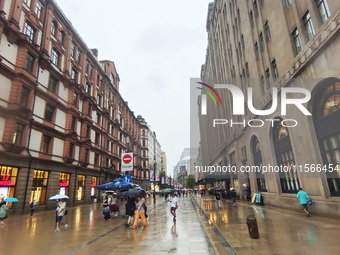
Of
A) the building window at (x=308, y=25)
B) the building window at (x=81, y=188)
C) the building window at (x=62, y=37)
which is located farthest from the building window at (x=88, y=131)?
the building window at (x=308, y=25)

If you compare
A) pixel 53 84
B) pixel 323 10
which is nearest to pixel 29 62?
pixel 53 84

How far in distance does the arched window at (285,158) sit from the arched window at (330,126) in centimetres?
389

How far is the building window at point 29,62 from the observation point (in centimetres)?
2261

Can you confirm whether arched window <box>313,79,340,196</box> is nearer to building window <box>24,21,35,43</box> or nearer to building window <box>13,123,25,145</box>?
building window <box>13,123,25,145</box>

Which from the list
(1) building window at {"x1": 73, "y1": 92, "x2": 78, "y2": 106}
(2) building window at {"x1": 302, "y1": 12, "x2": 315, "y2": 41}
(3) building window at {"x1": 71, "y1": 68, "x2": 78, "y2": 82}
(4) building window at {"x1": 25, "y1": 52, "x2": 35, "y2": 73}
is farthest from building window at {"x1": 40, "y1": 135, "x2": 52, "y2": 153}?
(2) building window at {"x1": 302, "y1": 12, "x2": 315, "y2": 41}

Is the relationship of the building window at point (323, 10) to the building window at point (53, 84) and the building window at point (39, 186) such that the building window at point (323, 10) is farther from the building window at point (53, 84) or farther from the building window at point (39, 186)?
the building window at point (39, 186)

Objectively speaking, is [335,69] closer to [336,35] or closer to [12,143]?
[336,35]

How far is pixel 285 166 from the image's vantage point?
64.4 ft

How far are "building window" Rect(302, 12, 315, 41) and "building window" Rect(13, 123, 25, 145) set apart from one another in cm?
2584

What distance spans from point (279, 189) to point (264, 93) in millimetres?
9846

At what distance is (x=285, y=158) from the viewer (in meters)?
19.6

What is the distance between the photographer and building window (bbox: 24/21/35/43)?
75.4ft

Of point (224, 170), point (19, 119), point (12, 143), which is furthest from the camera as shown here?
point (224, 170)

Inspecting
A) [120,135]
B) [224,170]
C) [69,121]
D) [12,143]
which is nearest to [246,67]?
[224,170]
